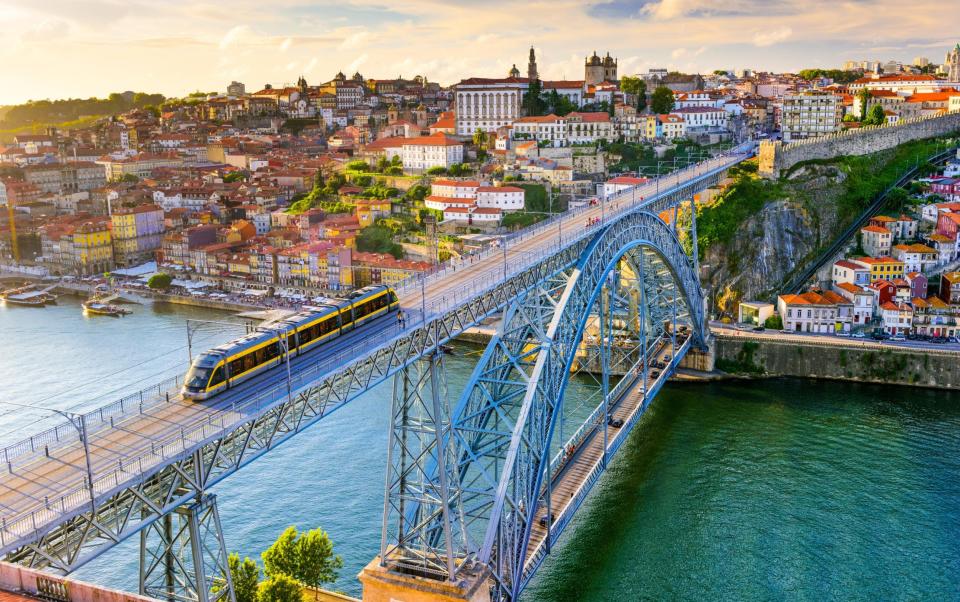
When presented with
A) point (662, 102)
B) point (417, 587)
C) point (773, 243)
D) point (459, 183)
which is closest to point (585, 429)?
point (417, 587)

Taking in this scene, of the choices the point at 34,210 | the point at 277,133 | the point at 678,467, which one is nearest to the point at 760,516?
the point at 678,467

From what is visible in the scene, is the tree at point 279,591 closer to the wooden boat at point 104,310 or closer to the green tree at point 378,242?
the wooden boat at point 104,310

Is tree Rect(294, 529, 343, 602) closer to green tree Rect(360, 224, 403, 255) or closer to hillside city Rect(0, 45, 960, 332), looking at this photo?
hillside city Rect(0, 45, 960, 332)

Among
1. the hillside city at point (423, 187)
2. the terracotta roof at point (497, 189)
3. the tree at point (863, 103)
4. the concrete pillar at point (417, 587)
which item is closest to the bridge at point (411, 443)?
the concrete pillar at point (417, 587)

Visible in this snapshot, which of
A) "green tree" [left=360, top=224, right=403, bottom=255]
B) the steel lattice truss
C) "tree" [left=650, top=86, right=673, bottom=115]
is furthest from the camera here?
"tree" [left=650, top=86, right=673, bottom=115]

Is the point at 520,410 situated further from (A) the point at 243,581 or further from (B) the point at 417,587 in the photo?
(A) the point at 243,581

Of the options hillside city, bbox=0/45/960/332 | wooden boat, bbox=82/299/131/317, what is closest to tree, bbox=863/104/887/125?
hillside city, bbox=0/45/960/332

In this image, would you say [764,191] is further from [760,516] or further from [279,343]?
[279,343]
